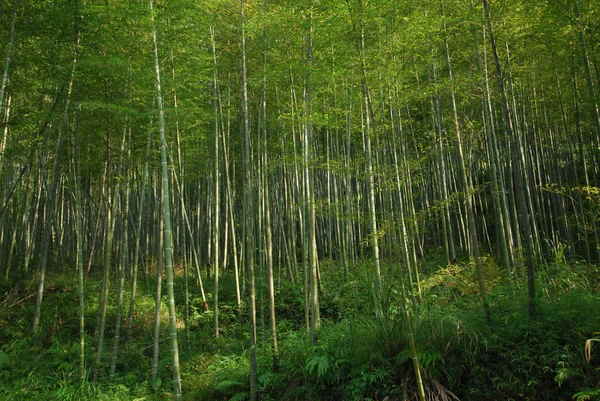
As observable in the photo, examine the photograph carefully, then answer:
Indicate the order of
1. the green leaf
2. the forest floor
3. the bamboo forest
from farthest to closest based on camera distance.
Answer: the green leaf
the bamboo forest
the forest floor

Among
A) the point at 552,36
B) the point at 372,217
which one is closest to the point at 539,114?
the point at 552,36

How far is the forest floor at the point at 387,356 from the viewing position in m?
3.39

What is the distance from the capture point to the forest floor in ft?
11.1

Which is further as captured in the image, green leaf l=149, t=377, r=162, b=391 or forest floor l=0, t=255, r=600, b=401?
green leaf l=149, t=377, r=162, b=391

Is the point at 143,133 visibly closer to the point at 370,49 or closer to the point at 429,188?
the point at 370,49

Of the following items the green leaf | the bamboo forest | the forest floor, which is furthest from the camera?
the green leaf

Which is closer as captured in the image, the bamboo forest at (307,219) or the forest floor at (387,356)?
the forest floor at (387,356)

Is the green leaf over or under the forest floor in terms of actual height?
under

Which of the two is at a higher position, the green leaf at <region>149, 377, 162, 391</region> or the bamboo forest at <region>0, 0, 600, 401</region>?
the bamboo forest at <region>0, 0, 600, 401</region>

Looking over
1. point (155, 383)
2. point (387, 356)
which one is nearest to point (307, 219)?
point (387, 356)

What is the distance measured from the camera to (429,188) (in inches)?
497

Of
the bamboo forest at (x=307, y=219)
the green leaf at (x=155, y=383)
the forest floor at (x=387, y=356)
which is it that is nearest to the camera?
the forest floor at (x=387, y=356)

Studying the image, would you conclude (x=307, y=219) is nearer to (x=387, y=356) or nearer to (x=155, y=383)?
(x=387, y=356)

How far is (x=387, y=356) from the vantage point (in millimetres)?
3865
